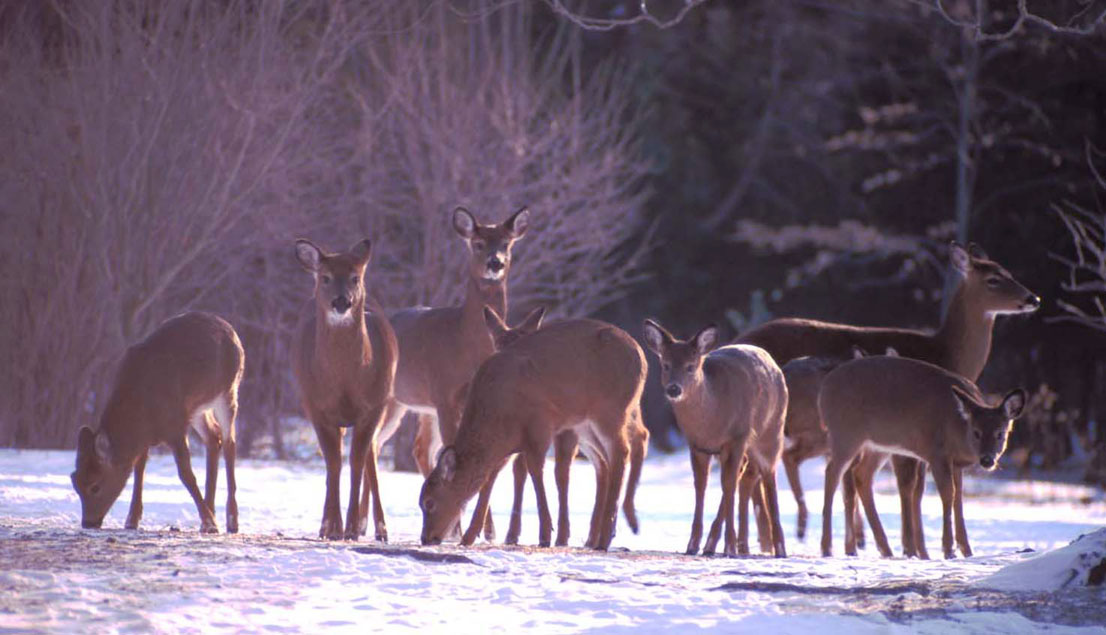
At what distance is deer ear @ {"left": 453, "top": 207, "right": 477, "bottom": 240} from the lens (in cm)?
1547

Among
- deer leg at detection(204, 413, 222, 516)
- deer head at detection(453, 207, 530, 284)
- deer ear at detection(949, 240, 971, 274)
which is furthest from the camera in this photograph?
deer ear at detection(949, 240, 971, 274)

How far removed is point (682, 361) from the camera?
42.4 feet

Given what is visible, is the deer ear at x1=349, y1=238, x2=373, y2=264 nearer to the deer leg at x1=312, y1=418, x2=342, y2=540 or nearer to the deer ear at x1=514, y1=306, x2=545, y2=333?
the deer leg at x1=312, y1=418, x2=342, y2=540

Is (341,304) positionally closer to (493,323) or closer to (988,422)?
(493,323)

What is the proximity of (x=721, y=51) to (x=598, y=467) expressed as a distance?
2874 centimetres

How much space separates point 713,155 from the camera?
40531 mm

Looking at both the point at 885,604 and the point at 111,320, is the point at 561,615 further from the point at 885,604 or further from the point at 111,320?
the point at 111,320

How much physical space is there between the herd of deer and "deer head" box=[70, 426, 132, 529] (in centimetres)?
1

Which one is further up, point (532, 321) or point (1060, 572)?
point (532, 321)

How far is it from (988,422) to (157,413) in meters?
6.25

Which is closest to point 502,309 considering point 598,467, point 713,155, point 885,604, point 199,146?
point 598,467

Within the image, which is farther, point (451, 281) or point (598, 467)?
point (451, 281)

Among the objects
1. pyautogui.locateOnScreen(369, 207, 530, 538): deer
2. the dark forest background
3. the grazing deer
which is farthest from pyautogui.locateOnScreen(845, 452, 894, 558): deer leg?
pyautogui.locateOnScreen(369, 207, 530, 538): deer

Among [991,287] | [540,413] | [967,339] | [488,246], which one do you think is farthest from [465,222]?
[991,287]
